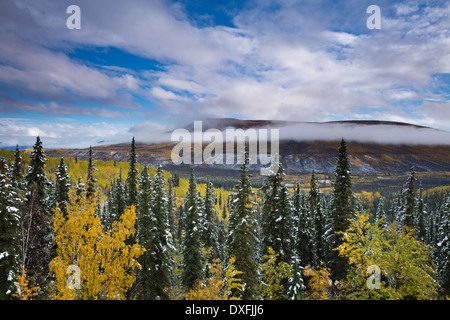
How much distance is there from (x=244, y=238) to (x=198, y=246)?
9.75m

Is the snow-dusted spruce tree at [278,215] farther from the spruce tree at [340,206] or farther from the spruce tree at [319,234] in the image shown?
the spruce tree at [319,234]

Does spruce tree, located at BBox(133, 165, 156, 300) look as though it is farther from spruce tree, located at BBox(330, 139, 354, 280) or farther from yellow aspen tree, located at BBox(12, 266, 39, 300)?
spruce tree, located at BBox(330, 139, 354, 280)

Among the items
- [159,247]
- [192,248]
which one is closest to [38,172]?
[159,247]

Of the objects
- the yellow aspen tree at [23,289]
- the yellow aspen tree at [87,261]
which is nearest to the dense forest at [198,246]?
the yellow aspen tree at [87,261]

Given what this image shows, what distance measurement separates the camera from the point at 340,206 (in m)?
23.9

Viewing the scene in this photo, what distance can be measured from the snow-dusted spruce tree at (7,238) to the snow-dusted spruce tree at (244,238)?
55.1 feet

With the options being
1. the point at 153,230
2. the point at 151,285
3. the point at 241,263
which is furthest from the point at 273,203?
the point at 151,285

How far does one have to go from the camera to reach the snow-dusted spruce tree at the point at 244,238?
19891mm

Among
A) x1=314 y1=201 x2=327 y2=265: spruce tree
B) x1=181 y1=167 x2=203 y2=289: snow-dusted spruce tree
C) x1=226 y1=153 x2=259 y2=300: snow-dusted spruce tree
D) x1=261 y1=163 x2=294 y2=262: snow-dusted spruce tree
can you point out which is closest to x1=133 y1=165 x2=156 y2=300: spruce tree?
x1=181 y1=167 x2=203 y2=289: snow-dusted spruce tree

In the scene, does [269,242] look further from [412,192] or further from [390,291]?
[412,192]

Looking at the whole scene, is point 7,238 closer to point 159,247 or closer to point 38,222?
point 38,222

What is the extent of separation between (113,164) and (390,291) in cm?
20644

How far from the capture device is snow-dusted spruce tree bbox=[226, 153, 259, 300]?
1989 centimetres
